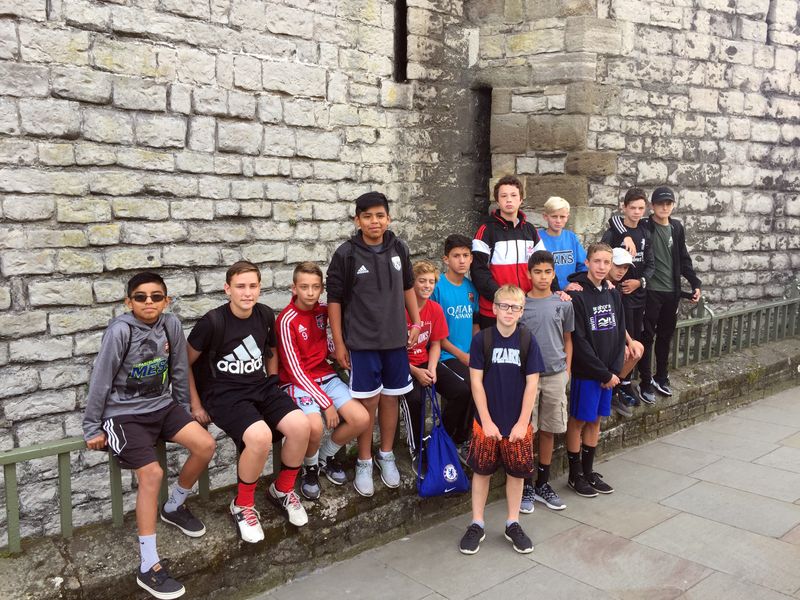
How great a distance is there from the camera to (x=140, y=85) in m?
5.33

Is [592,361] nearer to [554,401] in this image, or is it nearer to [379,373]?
[554,401]

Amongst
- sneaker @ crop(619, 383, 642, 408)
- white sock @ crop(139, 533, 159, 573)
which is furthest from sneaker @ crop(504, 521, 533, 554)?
sneaker @ crop(619, 383, 642, 408)

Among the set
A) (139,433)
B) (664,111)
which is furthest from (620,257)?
(139,433)

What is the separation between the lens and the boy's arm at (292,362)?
152 inches

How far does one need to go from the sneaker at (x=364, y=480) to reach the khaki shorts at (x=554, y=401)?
1078 mm

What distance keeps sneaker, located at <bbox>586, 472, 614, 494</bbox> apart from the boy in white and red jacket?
182cm

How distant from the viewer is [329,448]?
157 inches

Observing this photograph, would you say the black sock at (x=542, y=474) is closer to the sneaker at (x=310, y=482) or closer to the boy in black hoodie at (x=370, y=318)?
the boy in black hoodie at (x=370, y=318)

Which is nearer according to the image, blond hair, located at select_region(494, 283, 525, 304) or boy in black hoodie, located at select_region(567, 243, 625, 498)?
blond hair, located at select_region(494, 283, 525, 304)

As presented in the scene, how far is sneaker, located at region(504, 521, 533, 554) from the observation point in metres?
3.86

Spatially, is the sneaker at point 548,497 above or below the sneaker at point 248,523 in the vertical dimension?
below

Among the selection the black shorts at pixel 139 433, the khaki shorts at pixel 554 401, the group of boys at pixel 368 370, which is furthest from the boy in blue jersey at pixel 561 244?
the black shorts at pixel 139 433

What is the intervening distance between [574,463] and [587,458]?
0.10 m

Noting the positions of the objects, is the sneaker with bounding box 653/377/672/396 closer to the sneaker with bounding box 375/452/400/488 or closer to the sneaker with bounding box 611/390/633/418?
the sneaker with bounding box 611/390/633/418
